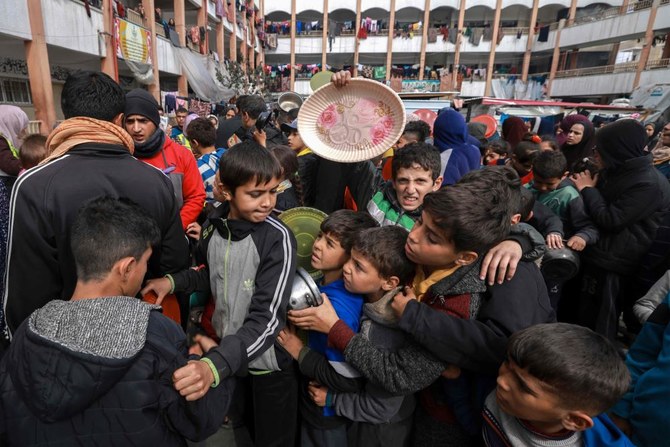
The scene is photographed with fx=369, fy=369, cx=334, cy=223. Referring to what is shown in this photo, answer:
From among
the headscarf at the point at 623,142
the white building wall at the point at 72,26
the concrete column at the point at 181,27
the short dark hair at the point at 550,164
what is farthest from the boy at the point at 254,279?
the concrete column at the point at 181,27

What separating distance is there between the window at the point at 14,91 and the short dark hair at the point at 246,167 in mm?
13434

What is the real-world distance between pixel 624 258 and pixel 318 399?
2.52 metres

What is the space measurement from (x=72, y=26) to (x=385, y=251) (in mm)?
13010

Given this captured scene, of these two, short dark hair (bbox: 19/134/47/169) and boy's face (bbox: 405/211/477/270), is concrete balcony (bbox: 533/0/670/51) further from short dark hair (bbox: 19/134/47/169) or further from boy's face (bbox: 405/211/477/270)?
short dark hair (bbox: 19/134/47/169)

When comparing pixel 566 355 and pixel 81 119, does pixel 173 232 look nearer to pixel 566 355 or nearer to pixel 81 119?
pixel 81 119

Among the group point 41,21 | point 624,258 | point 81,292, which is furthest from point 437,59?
point 81,292

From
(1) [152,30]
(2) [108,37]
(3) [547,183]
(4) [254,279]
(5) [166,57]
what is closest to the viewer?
(4) [254,279]

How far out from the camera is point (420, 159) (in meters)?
2.25

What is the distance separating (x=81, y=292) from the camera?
1164mm

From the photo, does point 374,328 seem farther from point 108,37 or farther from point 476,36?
point 476,36

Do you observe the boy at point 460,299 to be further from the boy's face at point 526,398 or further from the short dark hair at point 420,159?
the short dark hair at point 420,159

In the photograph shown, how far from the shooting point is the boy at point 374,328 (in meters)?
1.54

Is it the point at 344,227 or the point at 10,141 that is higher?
the point at 10,141

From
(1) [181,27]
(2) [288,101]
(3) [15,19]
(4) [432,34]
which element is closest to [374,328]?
(2) [288,101]
